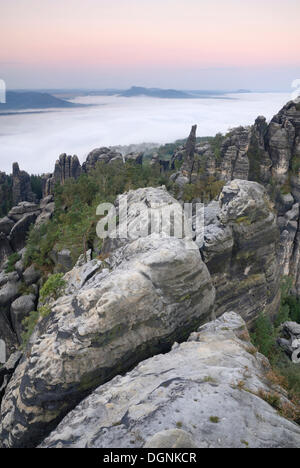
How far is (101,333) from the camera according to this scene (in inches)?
374

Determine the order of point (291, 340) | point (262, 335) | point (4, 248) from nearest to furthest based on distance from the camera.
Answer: point (262, 335)
point (291, 340)
point (4, 248)

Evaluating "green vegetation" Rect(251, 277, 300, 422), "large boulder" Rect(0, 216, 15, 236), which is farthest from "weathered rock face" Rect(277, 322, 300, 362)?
"large boulder" Rect(0, 216, 15, 236)

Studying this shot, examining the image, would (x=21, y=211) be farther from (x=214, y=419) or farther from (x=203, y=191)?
(x=214, y=419)

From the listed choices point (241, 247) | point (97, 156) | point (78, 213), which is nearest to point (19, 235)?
point (78, 213)

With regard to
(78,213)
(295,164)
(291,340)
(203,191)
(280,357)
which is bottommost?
(291,340)

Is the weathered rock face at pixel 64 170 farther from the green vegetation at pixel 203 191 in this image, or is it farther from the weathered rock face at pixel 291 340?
the weathered rock face at pixel 291 340

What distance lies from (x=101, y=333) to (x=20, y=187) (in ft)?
275

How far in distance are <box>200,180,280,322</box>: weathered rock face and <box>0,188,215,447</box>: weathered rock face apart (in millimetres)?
8191

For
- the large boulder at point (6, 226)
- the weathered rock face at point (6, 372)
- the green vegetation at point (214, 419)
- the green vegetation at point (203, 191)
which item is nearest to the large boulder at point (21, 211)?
the large boulder at point (6, 226)

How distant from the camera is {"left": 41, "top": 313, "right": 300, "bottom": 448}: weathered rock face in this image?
6.54 m

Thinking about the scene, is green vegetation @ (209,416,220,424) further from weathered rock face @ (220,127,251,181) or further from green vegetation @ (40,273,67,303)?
weathered rock face @ (220,127,251,181)

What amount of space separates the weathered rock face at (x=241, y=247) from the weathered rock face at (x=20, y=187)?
247 feet

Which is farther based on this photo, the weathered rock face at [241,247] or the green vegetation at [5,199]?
the green vegetation at [5,199]

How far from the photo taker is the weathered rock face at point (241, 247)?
65.0 ft
